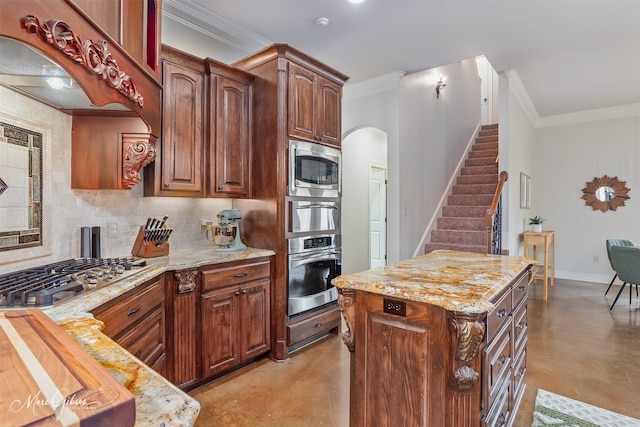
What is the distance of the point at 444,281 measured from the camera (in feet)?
4.95

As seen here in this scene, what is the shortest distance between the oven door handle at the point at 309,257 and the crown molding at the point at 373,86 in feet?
7.68

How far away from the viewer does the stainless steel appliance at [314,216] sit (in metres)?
2.75

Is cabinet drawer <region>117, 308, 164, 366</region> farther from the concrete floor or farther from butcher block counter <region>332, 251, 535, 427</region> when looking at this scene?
butcher block counter <region>332, 251, 535, 427</region>

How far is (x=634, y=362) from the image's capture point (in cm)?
273

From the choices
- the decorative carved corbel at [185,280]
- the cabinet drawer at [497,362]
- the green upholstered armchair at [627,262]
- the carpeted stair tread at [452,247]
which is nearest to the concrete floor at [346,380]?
the green upholstered armchair at [627,262]

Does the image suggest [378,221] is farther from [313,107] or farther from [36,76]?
[36,76]

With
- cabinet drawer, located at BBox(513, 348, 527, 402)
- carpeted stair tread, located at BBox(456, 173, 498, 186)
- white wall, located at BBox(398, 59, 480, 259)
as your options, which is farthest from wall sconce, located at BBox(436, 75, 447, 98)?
cabinet drawer, located at BBox(513, 348, 527, 402)

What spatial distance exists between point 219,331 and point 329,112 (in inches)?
83.9

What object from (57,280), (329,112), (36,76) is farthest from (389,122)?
(57,280)

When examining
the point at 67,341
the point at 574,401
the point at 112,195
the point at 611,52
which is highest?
the point at 611,52

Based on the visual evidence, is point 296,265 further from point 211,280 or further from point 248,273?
point 211,280

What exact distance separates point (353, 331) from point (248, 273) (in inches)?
47.4

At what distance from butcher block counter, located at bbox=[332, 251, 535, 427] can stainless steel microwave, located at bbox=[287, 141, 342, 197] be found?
128cm

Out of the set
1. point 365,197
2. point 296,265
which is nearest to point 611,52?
point 365,197
